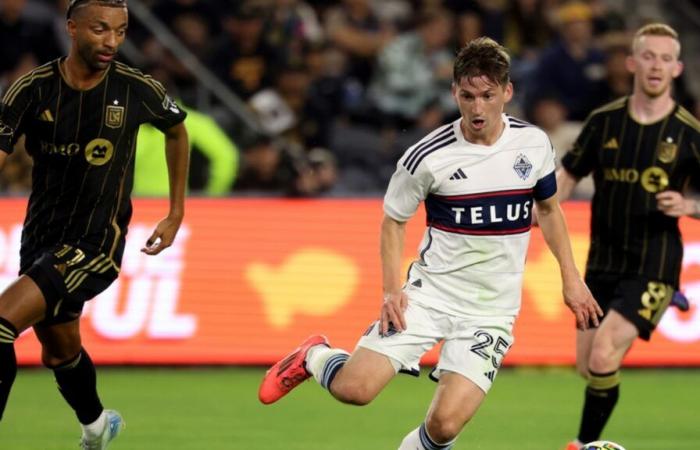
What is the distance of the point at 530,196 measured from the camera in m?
7.27

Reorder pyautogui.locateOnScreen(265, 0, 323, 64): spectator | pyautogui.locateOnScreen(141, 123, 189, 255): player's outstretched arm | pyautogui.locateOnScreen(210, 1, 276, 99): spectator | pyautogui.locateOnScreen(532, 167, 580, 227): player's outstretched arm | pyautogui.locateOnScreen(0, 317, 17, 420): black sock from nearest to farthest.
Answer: pyautogui.locateOnScreen(0, 317, 17, 420): black sock
pyautogui.locateOnScreen(141, 123, 189, 255): player's outstretched arm
pyautogui.locateOnScreen(532, 167, 580, 227): player's outstretched arm
pyautogui.locateOnScreen(210, 1, 276, 99): spectator
pyautogui.locateOnScreen(265, 0, 323, 64): spectator

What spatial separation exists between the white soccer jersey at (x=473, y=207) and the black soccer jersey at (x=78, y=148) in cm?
151

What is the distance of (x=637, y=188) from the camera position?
8.83 meters

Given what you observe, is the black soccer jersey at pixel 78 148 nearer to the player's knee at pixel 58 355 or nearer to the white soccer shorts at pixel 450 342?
the player's knee at pixel 58 355

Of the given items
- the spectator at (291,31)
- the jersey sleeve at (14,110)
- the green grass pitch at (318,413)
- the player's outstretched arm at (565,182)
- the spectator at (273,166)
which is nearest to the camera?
the jersey sleeve at (14,110)

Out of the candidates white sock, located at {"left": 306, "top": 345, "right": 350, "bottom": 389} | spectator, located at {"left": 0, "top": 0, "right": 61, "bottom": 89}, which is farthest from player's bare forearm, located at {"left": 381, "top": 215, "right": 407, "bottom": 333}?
spectator, located at {"left": 0, "top": 0, "right": 61, "bottom": 89}

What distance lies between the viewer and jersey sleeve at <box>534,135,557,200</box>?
7270 millimetres

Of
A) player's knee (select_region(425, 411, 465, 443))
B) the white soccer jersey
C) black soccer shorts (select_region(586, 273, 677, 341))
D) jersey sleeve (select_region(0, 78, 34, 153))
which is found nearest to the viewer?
player's knee (select_region(425, 411, 465, 443))

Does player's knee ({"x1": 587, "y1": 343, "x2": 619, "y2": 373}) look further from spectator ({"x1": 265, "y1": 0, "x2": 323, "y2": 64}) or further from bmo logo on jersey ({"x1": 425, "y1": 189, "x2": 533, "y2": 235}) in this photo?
spectator ({"x1": 265, "y1": 0, "x2": 323, "y2": 64})

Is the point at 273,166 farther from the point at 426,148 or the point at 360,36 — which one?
the point at 426,148

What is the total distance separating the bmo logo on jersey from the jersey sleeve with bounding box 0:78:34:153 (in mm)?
2105

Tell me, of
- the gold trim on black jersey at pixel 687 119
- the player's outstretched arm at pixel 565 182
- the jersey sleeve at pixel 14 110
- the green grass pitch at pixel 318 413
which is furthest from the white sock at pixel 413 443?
the gold trim on black jersey at pixel 687 119

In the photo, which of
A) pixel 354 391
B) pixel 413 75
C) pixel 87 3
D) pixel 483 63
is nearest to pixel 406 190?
pixel 483 63

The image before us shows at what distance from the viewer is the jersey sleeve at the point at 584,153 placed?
29.3 feet
